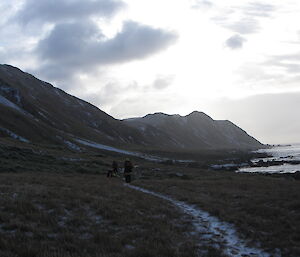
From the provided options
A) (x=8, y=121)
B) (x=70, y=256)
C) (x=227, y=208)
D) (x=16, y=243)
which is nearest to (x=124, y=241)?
(x=70, y=256)

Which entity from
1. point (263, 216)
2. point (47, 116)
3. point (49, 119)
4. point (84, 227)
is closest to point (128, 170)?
point (263, 216)

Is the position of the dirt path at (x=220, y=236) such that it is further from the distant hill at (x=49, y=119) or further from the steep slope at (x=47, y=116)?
the steep slope at (x=47, y=116)

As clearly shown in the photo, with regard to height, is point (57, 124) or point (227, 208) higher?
point (57, 124)

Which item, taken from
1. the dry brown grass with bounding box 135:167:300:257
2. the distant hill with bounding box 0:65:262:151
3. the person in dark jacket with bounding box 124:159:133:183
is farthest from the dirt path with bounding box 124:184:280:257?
the distant hill with bounding box 0:65:262:151

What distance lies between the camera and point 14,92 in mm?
111312

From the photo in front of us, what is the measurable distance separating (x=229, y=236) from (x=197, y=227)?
1.49 metres

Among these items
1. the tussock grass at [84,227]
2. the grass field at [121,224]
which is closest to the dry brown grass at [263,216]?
the grass field at [121,224]

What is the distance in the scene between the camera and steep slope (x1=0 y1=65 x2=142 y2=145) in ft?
270

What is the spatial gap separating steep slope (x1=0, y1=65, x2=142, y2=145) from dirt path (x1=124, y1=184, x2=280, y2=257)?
2461 inches

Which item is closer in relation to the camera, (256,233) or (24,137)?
(256,233)

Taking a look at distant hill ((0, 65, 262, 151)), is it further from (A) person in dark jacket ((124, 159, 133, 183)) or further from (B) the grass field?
(B) the grass field

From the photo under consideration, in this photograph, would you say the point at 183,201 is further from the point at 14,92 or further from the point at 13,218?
the point at 14,92

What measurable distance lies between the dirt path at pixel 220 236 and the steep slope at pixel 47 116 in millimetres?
62499

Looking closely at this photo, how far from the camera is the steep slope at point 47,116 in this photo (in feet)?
270
